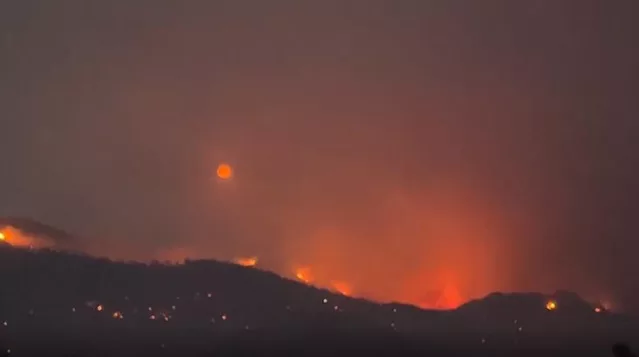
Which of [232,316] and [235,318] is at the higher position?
[232,316]

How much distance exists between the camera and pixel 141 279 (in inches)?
941

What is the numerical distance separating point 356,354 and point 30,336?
8.95 metres

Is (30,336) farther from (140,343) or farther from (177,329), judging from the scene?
(177,329)

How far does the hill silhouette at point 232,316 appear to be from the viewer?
20.0m

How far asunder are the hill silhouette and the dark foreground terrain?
4 cm

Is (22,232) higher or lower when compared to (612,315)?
higher

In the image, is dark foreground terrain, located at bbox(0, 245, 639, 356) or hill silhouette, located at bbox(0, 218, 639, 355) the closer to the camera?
dark foreground terrain, located at bbox(0, 245, 639, 356)

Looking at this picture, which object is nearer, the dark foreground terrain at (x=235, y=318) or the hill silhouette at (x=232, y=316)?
the dark foreground terrain at (x=235, y=318)

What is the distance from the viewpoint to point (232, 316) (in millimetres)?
23141

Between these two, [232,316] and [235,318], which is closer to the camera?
[235,318]

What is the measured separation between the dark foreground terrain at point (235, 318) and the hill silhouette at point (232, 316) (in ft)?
0.13

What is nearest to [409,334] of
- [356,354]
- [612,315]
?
[356,354]

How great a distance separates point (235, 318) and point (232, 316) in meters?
0.24

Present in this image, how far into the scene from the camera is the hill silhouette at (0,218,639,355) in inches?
788
